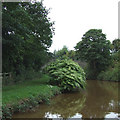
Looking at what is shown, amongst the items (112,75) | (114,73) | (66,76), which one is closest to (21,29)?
(66,76)

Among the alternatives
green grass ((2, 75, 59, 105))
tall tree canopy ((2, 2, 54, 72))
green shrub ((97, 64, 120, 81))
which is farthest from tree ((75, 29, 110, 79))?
green grass ((2, 75, 59, 105))

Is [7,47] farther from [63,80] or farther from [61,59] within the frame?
[61,59]

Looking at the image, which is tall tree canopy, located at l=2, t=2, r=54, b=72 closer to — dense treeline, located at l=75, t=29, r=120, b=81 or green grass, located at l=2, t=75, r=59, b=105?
green grass, located at l=2, t=75, r=59, b=105

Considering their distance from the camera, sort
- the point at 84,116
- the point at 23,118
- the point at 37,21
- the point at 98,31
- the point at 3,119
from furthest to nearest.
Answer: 1. the point at 98,31
2. the point at 37,21
3. the point at 84,116
4. the point at 23,118
5. the point at 3,119

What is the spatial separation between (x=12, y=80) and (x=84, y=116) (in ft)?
20.5

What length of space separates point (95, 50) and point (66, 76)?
1194cm

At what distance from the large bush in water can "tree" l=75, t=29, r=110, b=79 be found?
10120mm

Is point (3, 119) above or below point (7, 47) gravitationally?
below

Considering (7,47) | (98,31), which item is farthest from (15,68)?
(98,31)

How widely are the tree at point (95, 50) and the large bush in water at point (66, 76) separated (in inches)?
398

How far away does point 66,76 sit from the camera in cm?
913

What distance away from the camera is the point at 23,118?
14.5ft

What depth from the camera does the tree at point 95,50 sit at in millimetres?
19766

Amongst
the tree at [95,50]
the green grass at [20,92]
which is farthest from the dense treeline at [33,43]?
the green grass at [20,92]
